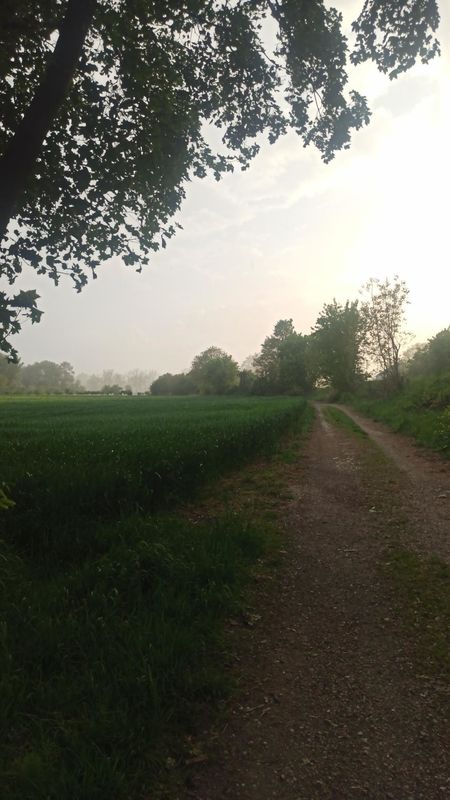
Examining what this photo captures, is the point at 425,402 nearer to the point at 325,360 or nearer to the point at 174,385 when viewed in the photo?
the point at 325,360

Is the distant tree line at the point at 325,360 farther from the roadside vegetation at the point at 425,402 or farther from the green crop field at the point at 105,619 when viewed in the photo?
the green crop field at the point at 105,619

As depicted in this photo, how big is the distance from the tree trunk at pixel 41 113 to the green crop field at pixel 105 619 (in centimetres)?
393

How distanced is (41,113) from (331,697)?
7185 mm

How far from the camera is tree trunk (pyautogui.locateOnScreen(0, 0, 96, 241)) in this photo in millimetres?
4992

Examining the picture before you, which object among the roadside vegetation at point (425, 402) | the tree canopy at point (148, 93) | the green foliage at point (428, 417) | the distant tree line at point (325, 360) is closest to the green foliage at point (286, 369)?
the distant tree line at point (325, 360)

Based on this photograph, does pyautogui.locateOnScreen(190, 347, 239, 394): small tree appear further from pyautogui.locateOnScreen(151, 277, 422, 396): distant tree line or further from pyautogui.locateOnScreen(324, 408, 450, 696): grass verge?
pyautogui.locateOnScreen(324, 408, 450, 696): grass verge

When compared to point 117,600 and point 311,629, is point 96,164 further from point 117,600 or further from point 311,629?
point 311,629

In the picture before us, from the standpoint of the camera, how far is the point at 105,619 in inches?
137

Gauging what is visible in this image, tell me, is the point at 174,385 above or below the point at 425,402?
above

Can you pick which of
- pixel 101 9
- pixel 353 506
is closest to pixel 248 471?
pixel 353 506

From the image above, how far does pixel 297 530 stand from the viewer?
21.0ft

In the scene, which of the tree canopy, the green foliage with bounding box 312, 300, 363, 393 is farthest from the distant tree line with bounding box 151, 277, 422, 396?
the tree canopy

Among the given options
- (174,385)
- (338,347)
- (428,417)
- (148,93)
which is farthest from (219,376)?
(148,93)

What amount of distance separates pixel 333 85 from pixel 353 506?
840cm
